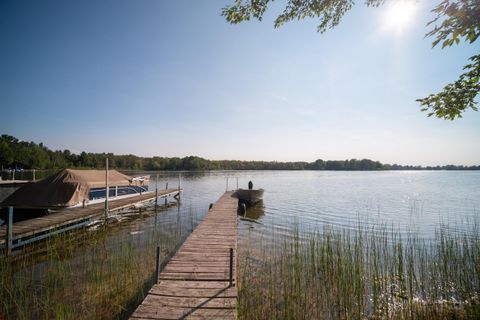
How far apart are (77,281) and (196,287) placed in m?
3.67

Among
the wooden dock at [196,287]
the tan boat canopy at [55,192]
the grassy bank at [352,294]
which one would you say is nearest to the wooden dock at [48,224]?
the tan boat canopy at [55,192]

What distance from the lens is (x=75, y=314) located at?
4453 mm

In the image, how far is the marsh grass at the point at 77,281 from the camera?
15.1 ft

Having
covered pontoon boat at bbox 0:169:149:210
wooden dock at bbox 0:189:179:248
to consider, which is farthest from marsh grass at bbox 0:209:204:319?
covered pontoon boat at bbox 0:169:149:210

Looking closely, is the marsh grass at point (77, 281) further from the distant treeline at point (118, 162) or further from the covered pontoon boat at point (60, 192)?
the distant treeline at point (118, 162)

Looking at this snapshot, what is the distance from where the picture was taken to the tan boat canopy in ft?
38.3

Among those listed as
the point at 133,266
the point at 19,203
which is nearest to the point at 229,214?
the point at 133,266

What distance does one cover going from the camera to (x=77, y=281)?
5863mm

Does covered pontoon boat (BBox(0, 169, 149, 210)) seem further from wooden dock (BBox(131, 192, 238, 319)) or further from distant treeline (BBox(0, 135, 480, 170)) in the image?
distant treeline (BBox(0, 135, 480, 170))

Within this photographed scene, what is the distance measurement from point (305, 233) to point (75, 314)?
894cm

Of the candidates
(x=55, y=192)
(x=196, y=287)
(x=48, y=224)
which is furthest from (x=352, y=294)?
(x=55, y=192)

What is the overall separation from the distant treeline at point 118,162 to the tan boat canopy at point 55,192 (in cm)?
6307

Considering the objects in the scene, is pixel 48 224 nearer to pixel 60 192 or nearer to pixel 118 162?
pixel 60 192

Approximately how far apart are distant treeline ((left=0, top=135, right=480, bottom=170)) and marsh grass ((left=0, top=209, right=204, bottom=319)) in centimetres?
7014
